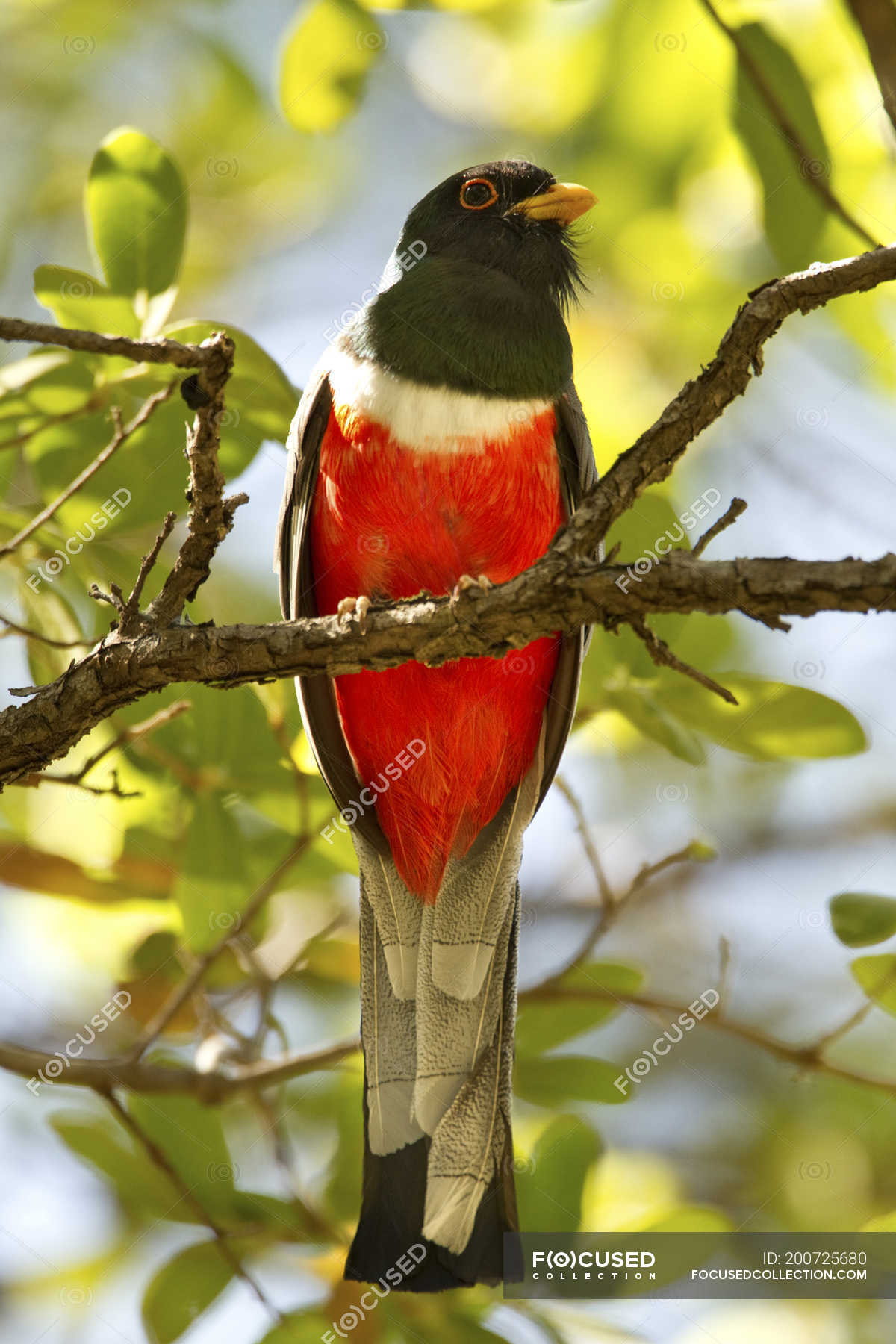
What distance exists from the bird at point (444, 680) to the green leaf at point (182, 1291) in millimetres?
389

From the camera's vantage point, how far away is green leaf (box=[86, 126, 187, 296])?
3346 mm

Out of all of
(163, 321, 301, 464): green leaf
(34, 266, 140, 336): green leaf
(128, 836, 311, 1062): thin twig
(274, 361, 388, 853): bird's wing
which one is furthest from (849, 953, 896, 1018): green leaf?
(34, 266, 140, 336): green leaf

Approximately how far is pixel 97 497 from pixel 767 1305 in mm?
3240

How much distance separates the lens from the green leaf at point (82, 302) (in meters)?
3.24

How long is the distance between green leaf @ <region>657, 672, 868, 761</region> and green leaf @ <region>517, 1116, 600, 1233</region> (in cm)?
124

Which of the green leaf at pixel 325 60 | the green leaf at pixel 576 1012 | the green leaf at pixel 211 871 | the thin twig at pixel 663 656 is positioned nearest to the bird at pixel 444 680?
the green leaf at pixel 576 1012

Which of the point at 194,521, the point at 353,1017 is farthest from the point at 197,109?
the point at 353,1017

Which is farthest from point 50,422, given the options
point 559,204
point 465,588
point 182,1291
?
point 182,1291

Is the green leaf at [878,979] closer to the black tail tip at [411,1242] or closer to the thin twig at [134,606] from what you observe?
the black tail tip at [411,1242]

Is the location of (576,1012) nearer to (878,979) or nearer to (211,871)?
(878,979)

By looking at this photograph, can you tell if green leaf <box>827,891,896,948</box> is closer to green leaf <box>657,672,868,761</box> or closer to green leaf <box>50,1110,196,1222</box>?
green leaf <box>657,672,868,761</box>

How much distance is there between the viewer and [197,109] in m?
5.45

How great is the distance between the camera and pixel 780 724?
3.26m

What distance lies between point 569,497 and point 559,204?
109cm
